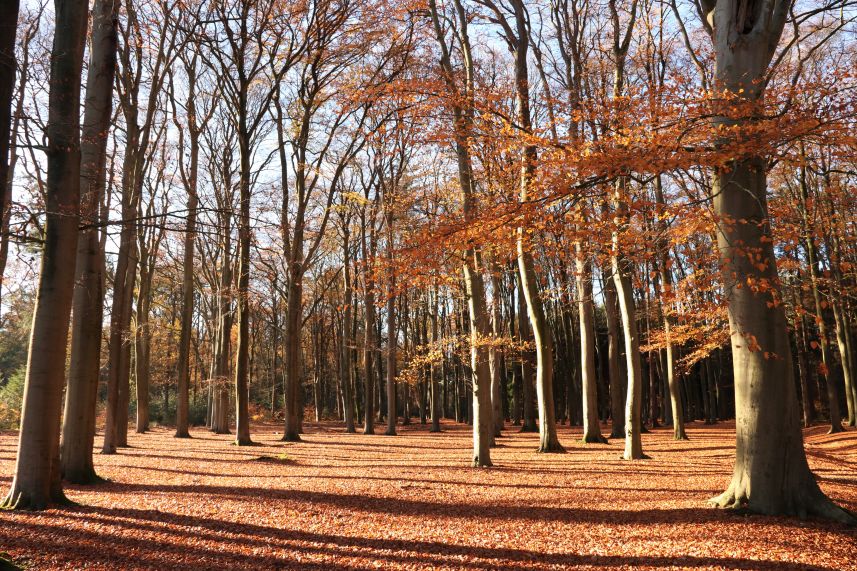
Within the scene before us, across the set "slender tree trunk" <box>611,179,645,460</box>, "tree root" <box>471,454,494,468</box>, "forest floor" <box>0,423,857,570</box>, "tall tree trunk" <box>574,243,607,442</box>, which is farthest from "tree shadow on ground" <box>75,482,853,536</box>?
"tall tree trunk" <box>574,243,607,442</box>

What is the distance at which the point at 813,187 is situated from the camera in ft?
68.2

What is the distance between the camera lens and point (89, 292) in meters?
8.68

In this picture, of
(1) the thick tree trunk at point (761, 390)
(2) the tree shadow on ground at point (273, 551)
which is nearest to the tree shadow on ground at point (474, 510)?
(1) the thick tree trunk at point (761, 390)

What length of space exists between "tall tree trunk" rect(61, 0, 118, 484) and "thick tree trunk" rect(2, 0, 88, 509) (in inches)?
47.2

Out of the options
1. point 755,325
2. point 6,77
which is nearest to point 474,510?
point 755,325

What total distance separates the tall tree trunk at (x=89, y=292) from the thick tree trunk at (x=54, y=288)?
3.94ft

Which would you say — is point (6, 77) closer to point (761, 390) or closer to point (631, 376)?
point (761, 390)

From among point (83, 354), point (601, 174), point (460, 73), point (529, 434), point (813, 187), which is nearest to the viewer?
point (601, 174)

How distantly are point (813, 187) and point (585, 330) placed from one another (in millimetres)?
11681

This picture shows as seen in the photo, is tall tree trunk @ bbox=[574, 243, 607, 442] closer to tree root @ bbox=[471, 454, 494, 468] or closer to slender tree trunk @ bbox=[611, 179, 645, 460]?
A: slender tree trunk @ bbox=[611, 179, 645, 460]

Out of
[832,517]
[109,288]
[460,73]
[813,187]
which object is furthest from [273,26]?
[813,187]

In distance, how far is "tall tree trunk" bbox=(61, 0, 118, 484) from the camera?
834cm

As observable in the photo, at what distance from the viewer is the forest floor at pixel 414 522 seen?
193 inches

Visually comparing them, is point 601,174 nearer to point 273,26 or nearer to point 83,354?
point 83,354
